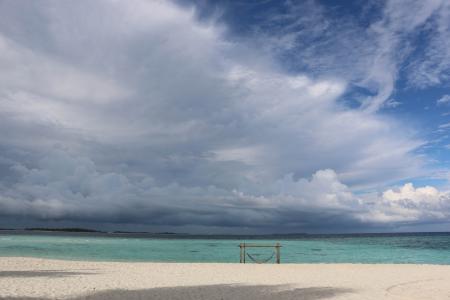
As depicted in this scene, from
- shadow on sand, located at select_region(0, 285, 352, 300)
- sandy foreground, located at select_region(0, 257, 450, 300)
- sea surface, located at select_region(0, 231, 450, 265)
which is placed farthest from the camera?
sea surface, located at select_region(0, 231, 450, 265)

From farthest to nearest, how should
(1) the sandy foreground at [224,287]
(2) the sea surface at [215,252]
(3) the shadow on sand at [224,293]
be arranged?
(2) the sea surface at [215,252]
(1) the sandy foreground at [224,287]
(3) the shadow on sand at [224,293]

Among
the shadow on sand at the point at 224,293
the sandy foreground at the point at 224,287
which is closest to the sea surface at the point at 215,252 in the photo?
the sandy foreground at the point at 224,287

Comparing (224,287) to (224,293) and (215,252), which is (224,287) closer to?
(224,293)

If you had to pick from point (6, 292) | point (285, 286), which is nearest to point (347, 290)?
point (285, 286)

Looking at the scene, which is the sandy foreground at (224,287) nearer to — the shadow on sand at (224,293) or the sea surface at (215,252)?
the shadow on sand at (224,293)

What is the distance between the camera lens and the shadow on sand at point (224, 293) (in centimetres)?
1523

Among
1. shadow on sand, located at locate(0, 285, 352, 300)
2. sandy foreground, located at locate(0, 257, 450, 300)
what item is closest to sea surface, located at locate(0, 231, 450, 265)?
sandy foreground, located at locate(0, 257, 450, 300)

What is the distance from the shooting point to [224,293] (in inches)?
650

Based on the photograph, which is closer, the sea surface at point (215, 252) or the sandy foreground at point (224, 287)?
the sandy foreground at point (224, 287)

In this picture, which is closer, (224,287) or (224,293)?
(224,293)

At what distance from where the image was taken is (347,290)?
1806 cm

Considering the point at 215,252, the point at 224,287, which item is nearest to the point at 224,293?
the point at 224,287

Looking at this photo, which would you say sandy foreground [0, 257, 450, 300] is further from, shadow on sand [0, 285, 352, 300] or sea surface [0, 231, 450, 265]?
sea surface [0, 231, 450, 265]

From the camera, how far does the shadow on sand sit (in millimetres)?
15234
